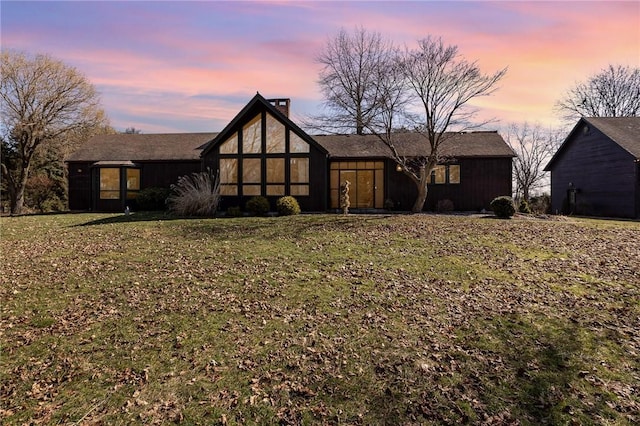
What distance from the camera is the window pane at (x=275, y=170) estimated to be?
18.0 meters

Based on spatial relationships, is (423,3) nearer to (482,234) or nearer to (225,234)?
(482,234)

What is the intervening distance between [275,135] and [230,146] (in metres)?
2.26

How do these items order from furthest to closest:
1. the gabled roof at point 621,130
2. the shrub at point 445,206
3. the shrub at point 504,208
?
the gabled roof at point 621,130, the shrub at point 445,206, the shrub at point 504,208

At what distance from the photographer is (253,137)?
1812 cm

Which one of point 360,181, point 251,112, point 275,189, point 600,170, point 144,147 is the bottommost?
point 275,189

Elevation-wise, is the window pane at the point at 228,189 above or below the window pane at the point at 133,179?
below

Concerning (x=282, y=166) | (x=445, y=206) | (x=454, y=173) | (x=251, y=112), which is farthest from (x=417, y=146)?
(x=251, y=112)

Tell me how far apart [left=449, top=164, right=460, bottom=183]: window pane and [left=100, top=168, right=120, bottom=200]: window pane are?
18005 millimetres

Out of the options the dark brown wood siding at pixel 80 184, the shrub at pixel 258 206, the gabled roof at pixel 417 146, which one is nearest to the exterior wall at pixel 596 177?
the gabled roof at pixel 417 146

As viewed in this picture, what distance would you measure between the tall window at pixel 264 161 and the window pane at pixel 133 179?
6038mm

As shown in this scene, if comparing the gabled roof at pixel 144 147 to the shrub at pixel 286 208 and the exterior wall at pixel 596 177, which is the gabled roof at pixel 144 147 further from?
the exterior wall at pixel 596 177

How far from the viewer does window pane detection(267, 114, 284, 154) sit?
17984 mm

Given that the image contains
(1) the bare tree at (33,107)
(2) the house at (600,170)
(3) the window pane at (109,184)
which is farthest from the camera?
(1) the bare tree at (33,107)

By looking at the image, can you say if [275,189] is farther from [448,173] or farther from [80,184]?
[80,184]
